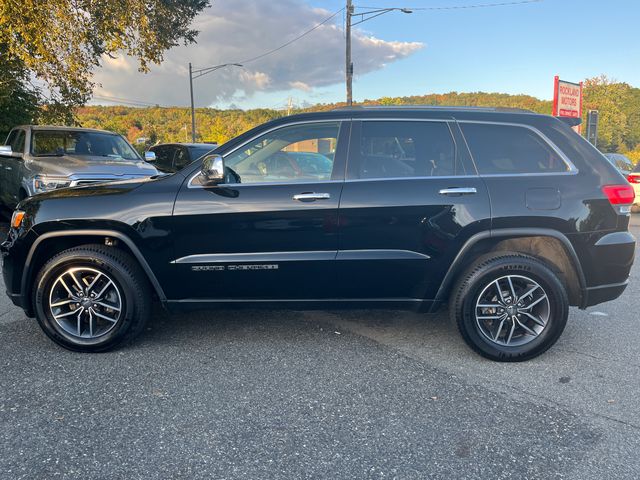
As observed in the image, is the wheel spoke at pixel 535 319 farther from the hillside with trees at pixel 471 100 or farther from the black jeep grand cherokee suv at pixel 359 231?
the hillside with trees at pixel 471 100

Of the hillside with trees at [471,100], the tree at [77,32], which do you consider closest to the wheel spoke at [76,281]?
the tree at [77,32]

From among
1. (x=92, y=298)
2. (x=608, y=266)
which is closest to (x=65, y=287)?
(x=92, y=298)

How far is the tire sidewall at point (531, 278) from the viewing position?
3.47 m

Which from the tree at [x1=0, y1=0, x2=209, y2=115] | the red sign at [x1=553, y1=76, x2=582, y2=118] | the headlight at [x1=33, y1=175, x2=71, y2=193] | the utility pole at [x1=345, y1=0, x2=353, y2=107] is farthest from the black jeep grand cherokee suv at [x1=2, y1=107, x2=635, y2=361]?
the utility pole at [x1=345, y1=0, x2=353, y2=107]

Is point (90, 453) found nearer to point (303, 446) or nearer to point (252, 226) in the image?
point (303, 446)

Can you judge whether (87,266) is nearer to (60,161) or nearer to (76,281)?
(76,281)

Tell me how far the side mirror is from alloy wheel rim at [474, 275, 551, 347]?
6.69ft

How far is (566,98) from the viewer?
1816 centimetres

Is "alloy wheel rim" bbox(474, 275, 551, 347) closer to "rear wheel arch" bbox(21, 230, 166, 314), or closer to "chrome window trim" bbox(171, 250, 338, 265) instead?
"chrome window trim" bbox(171, 250, 338, 265)

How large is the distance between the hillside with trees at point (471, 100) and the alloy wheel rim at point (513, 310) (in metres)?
41.4

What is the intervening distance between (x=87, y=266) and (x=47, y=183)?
4.37 metres

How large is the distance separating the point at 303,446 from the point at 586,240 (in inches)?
96.0

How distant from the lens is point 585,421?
278 cm

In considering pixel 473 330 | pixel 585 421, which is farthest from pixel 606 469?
pixel 473 330
